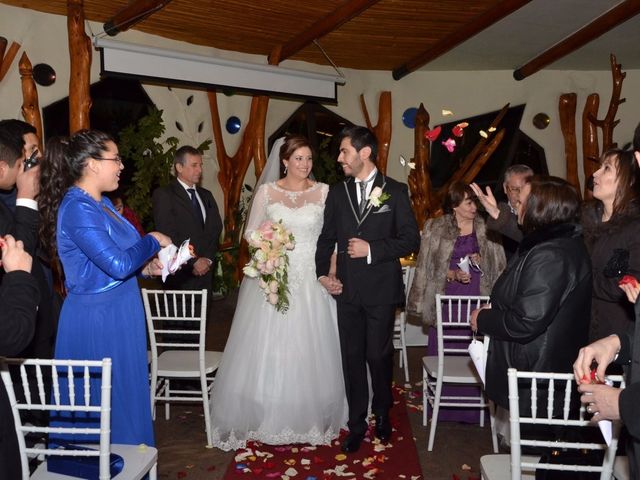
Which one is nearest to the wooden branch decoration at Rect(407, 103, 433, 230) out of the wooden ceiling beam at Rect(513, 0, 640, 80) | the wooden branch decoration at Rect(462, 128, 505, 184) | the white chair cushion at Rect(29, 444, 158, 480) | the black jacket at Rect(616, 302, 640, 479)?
the wooden branch decoration at Rect(462, 128, 505, 184)

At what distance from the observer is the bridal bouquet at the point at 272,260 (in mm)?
3617

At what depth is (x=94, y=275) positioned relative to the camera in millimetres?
2607

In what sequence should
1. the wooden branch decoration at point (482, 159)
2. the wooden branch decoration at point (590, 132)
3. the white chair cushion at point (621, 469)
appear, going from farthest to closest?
the wooden branch decoration at point (482, 159), the wooden branch decoration at point (590, 132), the white chair cushion at point (621, 469)

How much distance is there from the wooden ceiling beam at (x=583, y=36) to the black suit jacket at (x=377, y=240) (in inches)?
208

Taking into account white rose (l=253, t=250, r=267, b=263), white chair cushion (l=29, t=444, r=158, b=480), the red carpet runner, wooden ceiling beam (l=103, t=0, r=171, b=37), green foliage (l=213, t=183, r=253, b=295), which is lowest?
the red carpet runner

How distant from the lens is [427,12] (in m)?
7.26

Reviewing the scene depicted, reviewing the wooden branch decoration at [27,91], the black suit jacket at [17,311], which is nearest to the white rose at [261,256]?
the black suit jacket at [17,311]

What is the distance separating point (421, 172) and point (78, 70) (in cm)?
513

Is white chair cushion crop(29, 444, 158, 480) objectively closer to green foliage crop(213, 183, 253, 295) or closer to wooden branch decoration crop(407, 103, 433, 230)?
green foliage crop(213, 183, 253, 295)

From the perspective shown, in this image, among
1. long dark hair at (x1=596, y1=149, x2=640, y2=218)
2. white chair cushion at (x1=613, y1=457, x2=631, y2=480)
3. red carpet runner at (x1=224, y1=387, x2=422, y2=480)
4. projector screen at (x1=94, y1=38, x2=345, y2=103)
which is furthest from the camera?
projector screen at (x1=94, y1=38, x2=345, y2=103)

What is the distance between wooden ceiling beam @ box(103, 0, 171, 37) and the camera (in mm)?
6289

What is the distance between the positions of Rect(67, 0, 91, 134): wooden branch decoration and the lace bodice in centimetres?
290

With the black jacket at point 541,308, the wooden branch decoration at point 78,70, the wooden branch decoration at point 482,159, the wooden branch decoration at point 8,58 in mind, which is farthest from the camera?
the wooden branch decoration at point 482,159

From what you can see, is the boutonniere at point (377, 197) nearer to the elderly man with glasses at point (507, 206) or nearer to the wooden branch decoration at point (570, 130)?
the elderly man with glasses at point (507, 206)
